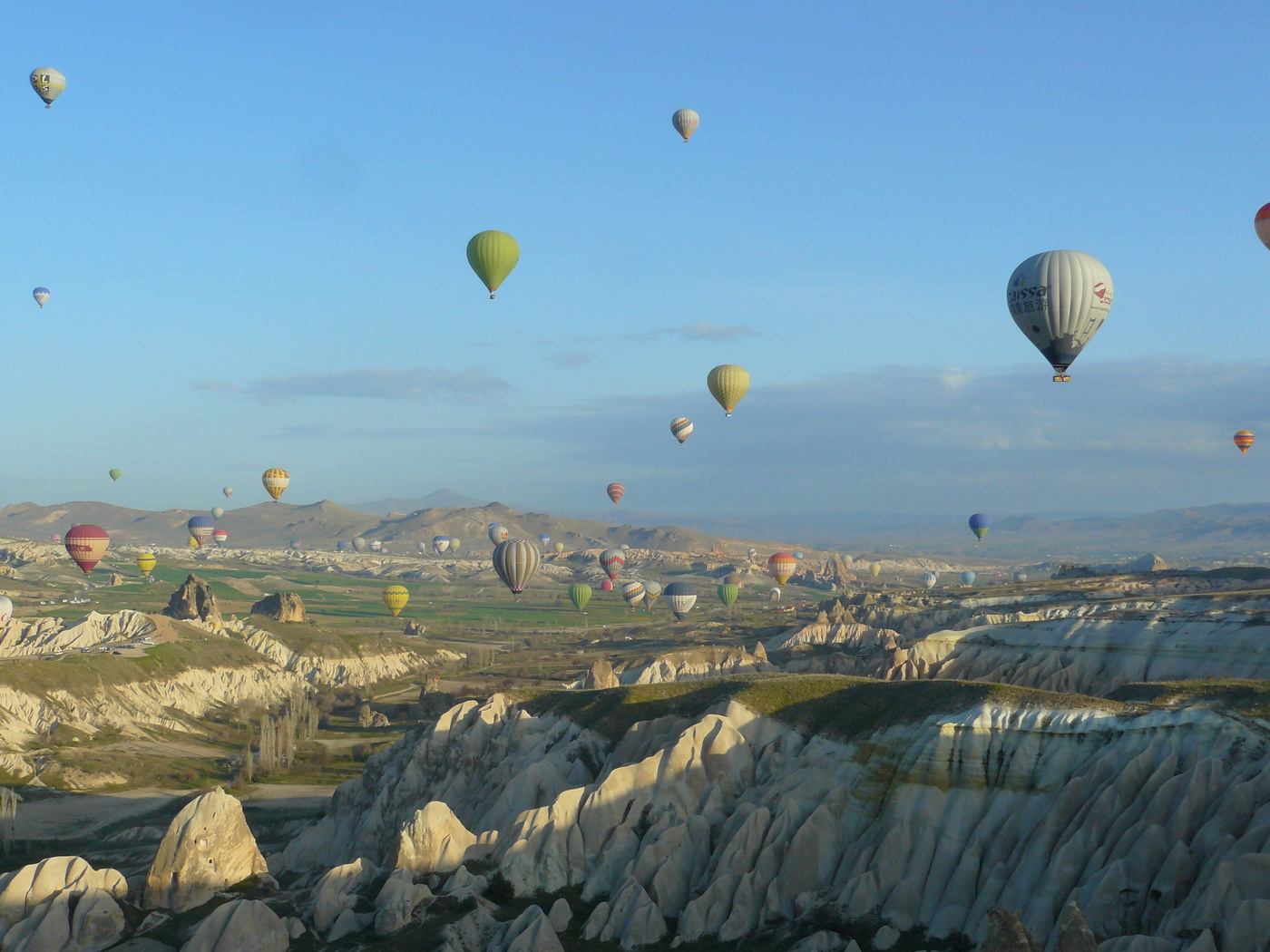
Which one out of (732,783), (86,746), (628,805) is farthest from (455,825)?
(86,746)

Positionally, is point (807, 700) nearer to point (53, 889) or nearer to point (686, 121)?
point (53, 889)

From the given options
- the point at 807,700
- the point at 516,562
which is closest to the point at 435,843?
the point at 807,700

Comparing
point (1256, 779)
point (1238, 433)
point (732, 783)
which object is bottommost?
point (732, 783)

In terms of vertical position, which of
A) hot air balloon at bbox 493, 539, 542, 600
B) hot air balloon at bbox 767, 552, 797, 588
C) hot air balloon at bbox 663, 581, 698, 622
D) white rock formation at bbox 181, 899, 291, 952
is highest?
hot air balloon at bbox 493, 539, 542, 600

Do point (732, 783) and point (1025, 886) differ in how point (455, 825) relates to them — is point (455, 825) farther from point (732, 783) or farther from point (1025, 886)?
point (1025, 886)

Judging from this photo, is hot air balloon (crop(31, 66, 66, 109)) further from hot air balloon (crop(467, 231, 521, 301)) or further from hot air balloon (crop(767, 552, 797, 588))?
hot air balloon (crop(767, 552, 797, 588))

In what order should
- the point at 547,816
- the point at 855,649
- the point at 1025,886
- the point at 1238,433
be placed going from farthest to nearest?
the point at 1238,433, the point at 855,649, the point at 547,816, the point at 1025,886

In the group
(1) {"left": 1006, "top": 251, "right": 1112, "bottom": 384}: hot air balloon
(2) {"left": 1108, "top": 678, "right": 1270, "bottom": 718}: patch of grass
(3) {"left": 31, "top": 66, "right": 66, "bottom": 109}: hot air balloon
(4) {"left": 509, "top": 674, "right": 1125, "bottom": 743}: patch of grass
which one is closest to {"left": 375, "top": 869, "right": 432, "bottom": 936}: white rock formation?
(4) {"left": 509, "top": 674, "right": 1125, "bottom": 743}: patch of grass
